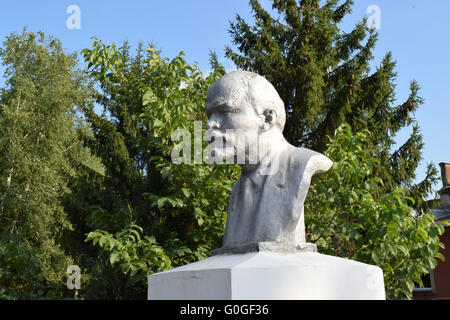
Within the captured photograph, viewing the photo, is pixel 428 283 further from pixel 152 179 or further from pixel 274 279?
pixel 274 279

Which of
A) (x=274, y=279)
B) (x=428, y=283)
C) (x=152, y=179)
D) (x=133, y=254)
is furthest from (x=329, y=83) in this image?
(x=428, y=283)

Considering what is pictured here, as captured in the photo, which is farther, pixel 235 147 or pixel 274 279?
pixel 235 147

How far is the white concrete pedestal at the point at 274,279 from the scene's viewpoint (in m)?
2.35

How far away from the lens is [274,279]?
2.39 meters

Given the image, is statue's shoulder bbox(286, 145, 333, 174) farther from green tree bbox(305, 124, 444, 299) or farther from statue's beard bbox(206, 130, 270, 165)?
green tree bbox(305, 124, 444, 299)

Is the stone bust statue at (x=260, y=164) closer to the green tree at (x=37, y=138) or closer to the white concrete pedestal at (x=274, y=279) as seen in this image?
the white concrete pedestal at (x=274, y=279)

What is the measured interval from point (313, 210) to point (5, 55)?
1550 centimetres

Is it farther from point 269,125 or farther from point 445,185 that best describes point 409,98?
point 445,185

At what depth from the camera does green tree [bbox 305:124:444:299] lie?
15.5 ft

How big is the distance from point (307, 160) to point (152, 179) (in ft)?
11.9

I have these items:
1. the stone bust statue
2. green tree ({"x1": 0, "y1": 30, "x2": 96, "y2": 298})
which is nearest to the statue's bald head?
the stone bust statue

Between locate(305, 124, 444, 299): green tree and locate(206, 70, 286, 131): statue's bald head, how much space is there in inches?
85.5

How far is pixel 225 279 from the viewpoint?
2.37 m

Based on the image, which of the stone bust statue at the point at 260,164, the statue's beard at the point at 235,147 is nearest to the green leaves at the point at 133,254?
the stone bust statue at the point at 260,164
